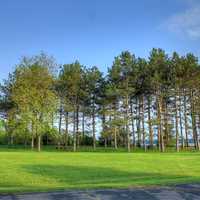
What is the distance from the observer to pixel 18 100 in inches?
2530

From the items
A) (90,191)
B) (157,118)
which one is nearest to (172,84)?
(157,118)

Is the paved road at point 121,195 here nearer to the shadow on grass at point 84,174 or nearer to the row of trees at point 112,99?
the shadow on grass at point 84,174

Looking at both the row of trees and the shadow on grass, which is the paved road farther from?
the row of trees

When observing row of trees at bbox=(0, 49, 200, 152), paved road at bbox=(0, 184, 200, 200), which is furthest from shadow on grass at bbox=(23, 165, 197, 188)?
row of trees at bbox=(0, 49, 200, 152)

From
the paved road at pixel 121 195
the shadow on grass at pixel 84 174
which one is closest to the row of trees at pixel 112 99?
the shadow on grass at pixel 84 174

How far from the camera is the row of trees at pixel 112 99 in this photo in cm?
6425

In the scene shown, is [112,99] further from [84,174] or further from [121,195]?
[121,195]

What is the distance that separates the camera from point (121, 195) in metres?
10.7

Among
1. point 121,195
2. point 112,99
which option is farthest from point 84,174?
point 112,99

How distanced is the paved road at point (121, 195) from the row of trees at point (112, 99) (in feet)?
169

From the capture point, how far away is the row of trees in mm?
64250

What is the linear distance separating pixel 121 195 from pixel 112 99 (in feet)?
→ 218

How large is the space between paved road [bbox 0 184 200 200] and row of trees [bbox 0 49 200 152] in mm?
51655

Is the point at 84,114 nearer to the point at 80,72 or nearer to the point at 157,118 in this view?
the point at 80,72
